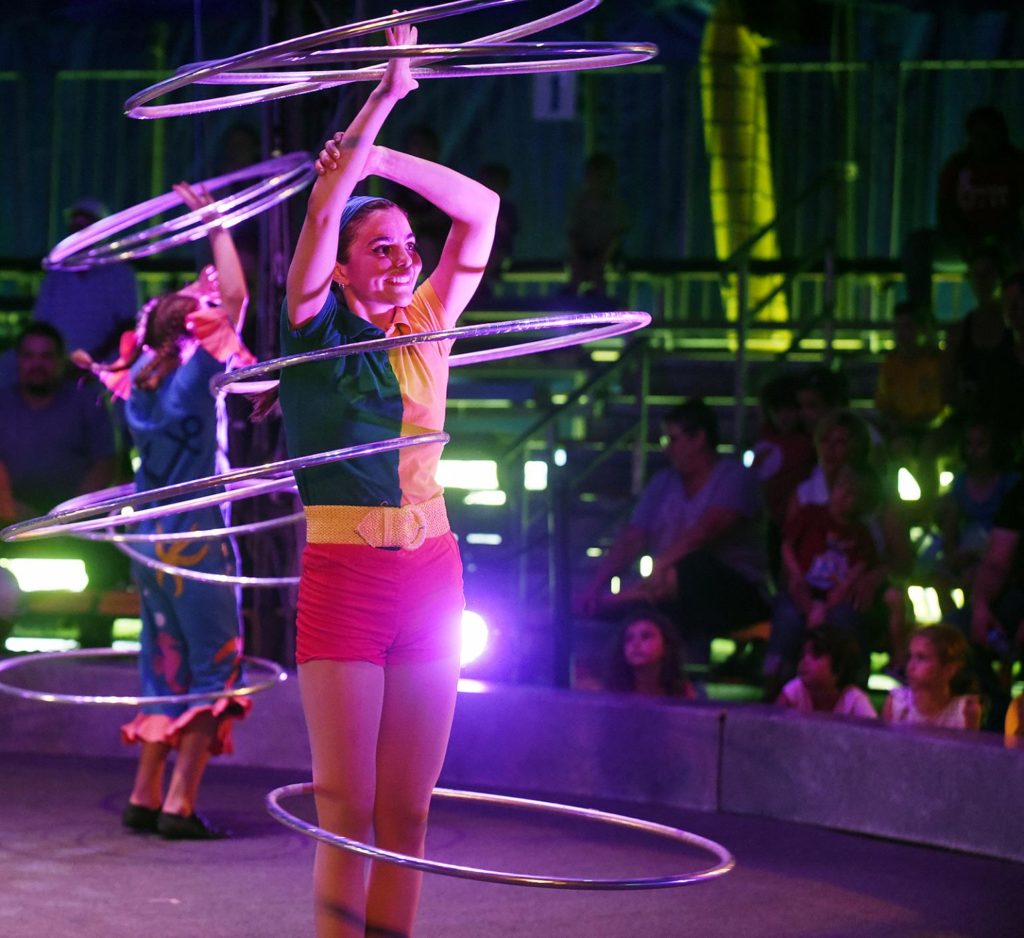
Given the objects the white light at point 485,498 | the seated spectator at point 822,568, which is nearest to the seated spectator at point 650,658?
the seated spectator at point 822,568

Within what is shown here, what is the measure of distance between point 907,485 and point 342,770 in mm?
6086

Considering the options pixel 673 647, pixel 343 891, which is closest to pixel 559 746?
pixel 673 647

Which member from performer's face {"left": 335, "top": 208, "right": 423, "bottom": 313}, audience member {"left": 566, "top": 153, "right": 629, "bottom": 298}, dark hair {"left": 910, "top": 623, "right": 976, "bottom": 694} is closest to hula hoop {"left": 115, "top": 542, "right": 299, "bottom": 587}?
performer's face {"left": 335, "top": 208, "right": 423, "bottom": 313}

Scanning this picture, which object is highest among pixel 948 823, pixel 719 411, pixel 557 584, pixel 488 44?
pixel 488 44

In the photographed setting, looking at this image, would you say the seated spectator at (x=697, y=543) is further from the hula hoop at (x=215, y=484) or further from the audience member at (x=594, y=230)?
the audience member at (x=594, y=230)

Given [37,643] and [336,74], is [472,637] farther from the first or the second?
[336,74]

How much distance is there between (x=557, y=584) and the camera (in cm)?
782

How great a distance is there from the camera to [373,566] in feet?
12.8

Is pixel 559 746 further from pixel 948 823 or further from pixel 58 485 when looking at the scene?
pixel 58 485

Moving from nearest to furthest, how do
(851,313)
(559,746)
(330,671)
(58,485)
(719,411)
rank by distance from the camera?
(330,671)
(559,746)
(58,485)
(719,411)
(851,313)

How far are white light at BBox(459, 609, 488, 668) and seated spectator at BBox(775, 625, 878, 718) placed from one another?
1551 millimetres

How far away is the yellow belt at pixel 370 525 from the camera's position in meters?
3.93

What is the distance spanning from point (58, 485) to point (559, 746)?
3.29 m

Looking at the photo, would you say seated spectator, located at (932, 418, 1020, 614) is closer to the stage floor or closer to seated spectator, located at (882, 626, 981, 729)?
seated spectator, located at (882, 626, 981, 729)
